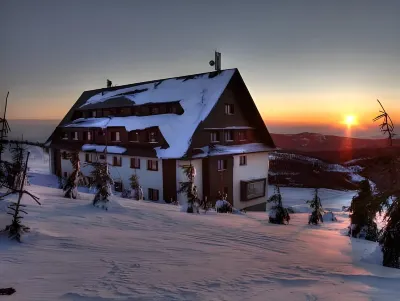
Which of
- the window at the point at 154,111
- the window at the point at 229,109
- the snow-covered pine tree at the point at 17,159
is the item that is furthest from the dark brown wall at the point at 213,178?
the snow-covered pine tree at the point at 17,159

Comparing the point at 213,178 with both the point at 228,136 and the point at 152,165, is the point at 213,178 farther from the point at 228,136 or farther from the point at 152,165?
the point at 152,165

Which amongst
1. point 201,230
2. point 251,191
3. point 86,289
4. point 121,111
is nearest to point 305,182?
point 251,191

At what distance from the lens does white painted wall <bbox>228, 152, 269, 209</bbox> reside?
26875 millimetres

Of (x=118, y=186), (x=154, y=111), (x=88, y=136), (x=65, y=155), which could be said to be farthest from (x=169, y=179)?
(x=65, y=155)

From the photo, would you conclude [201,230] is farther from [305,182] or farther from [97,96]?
[305,182]

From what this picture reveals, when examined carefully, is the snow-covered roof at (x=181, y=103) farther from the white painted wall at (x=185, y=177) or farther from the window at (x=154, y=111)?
the white painted wall at (x=185, y=177)

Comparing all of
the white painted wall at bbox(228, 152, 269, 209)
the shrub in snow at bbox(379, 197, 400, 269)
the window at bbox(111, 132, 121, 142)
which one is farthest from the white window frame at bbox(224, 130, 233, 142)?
the shrub in snow at bbox(379, 197, 400, 269)

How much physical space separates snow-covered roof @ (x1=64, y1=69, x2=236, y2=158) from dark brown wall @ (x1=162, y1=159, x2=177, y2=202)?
927 mm

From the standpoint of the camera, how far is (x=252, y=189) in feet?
91.6

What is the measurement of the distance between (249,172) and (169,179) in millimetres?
7546

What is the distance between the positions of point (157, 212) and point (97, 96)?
25.3 m

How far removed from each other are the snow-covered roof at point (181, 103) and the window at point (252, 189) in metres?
6.60

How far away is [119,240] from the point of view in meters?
9.38

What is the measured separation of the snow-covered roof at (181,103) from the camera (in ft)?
80.7
